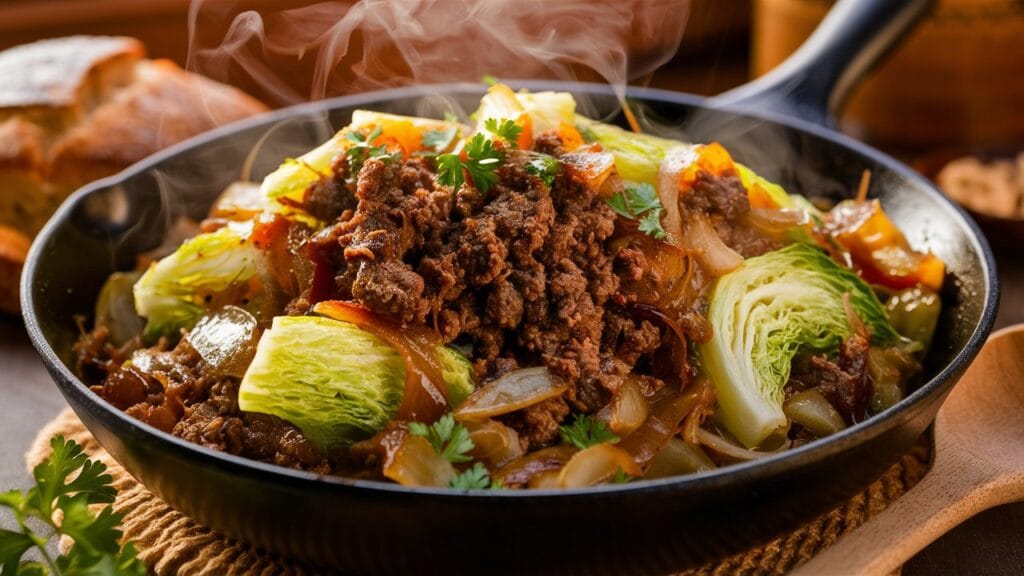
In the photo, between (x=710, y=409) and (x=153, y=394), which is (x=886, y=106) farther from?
(x=153, y=394)

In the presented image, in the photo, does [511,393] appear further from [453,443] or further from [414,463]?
[414,463]

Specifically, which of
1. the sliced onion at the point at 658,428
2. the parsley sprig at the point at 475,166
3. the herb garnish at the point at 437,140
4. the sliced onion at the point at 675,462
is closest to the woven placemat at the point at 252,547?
the sliced onion at the point at 675,462

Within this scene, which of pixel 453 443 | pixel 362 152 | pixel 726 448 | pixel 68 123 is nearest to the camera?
pixel 453 443

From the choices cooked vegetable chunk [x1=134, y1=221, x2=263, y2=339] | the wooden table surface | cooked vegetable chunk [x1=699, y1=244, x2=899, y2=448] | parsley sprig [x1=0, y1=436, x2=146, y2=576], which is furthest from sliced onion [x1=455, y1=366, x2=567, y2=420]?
the wooden table surface

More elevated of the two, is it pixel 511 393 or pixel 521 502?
pixel 521 502

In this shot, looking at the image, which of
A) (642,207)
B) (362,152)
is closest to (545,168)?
(642,207)

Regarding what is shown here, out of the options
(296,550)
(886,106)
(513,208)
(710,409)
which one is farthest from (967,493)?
(886,106)

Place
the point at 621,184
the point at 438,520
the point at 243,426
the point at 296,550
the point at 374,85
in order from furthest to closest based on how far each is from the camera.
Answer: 1. the point at 374,85
2. the point at 621,184
3. the point at 243,426
4. the point at 296,550
5. the point at 438,520
